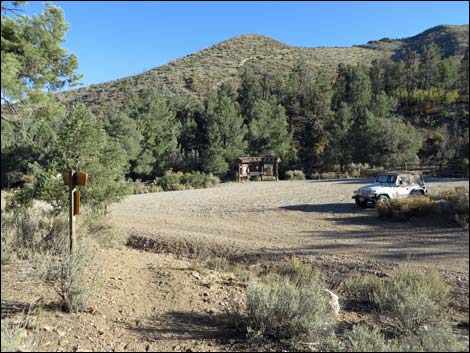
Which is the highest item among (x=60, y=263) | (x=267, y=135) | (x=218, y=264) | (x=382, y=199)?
(x=267, y=135)

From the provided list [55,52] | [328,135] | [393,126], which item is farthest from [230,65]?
[55,52]

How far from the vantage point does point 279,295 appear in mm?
4910

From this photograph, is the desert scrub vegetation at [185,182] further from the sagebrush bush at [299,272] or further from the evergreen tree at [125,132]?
the sagebrush bush at [299,272]

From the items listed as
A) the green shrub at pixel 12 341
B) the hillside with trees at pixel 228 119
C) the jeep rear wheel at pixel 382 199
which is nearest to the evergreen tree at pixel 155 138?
the hillside with trees at pixel 228 119

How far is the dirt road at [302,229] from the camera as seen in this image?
28.4 feet

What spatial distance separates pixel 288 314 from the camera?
4.62m

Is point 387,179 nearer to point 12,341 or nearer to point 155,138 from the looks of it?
point 12,341

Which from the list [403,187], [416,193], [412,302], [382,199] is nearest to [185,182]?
[382,199]

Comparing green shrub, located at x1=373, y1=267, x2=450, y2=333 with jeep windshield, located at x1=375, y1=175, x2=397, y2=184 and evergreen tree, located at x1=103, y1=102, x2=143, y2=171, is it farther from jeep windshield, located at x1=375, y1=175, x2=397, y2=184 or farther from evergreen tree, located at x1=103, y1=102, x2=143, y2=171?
evergreen tree, located at x1=103, y1=102, x2=143, y2=171

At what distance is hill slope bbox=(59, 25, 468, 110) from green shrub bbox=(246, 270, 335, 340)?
52.7 metres

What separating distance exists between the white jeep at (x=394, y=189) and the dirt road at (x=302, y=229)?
54 centimetres

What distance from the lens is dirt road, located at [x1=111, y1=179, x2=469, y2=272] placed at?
28.4 feet

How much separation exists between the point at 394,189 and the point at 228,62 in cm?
7186

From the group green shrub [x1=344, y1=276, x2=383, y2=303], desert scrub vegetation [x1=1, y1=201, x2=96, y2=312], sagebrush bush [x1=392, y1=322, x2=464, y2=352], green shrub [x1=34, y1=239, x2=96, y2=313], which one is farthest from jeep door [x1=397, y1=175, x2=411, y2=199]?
green shrub [x1=34, y1=239, x2=96, y2=313]
